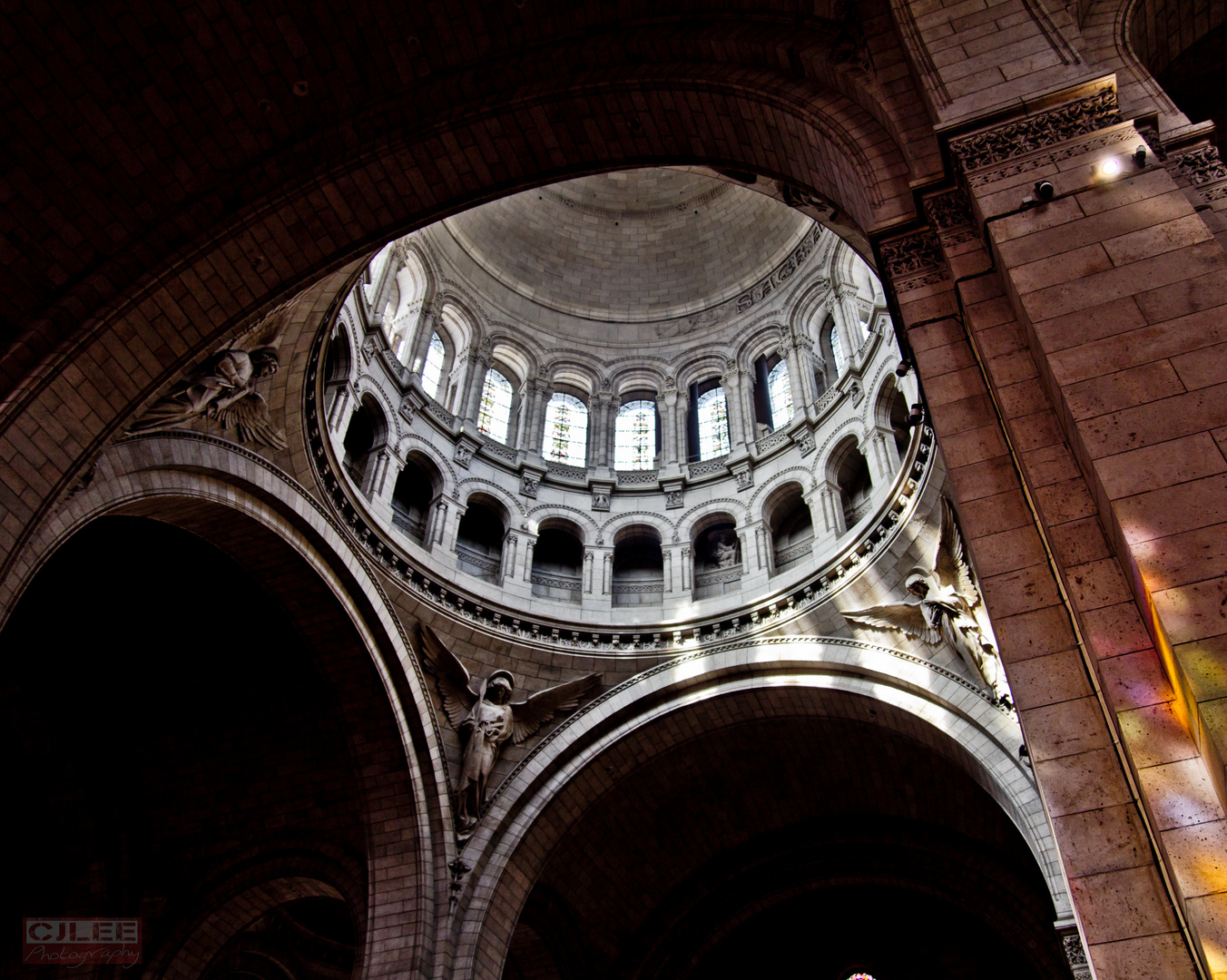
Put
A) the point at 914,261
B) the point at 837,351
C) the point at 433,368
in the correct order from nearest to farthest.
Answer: the point at 914,261, the point at 837,351, the point at 433,368

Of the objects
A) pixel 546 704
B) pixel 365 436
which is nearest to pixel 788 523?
pixel 546 704

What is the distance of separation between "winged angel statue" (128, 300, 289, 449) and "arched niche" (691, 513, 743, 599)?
762cm

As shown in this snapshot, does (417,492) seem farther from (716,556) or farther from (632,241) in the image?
(632,241)

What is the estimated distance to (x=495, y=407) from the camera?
18.6 metres

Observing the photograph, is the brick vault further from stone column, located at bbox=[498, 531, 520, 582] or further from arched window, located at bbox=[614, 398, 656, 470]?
stone column, located at bbox=[498, 531, 520, 582]

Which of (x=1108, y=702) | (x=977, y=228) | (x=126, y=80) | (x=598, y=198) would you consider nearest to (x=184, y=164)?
(x=126, y=80)

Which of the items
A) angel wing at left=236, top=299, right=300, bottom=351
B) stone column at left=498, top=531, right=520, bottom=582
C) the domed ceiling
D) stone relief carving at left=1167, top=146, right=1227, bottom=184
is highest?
the domed ceiling

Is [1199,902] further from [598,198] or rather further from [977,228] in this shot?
[598,198]

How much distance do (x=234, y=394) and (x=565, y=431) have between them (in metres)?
9.02

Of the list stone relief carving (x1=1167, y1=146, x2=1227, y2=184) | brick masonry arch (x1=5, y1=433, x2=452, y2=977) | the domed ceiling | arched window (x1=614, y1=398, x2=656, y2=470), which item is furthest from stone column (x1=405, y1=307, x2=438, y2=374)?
stone relief carving (x1=1167, y1=146, x2=1227, y2=184)

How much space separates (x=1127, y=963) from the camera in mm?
3811

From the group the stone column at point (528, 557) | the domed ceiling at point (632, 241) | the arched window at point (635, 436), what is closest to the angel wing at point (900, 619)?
the stone column at point (528, 557)

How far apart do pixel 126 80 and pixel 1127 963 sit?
942 cm

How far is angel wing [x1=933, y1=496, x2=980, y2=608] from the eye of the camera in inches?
464
